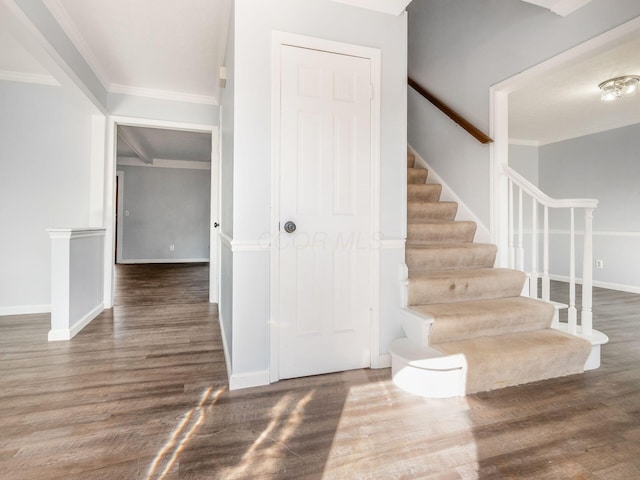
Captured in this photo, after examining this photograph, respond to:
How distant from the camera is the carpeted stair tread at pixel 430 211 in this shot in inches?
117

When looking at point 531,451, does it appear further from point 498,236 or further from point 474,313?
point 498,236

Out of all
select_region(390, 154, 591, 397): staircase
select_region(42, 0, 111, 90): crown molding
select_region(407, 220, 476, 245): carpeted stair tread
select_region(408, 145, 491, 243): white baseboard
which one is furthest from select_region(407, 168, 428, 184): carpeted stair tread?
select_region(42, 0, 111, 90): crown molding

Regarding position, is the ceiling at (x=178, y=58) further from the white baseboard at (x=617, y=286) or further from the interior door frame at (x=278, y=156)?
the white baseboard at (x=617, y=286)

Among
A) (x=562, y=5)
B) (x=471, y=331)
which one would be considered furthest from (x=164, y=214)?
(x=562, y=5)

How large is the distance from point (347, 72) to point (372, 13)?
420 mm

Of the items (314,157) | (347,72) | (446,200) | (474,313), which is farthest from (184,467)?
(446,200)

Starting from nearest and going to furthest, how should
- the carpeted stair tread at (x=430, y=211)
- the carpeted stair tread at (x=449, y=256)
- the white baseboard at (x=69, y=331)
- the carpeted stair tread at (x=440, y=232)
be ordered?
1. the carpeted stair tread at (x=449, y=256)
2. the white baseboard at (x=69, y=331)
3. the carpeted stair tread at (x=440, y=232)
4. the carpeted stair tread at (x=430, y=211)

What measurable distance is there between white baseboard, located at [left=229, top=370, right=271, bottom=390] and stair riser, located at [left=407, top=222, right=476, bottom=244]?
160 centimetres

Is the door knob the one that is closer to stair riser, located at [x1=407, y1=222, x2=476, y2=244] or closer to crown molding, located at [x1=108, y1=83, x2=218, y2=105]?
stair riser, located at [x1=407, y1=222, x2=476, y2=244]

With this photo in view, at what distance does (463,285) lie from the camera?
228 cm

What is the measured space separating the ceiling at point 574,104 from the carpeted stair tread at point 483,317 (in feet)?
5.53

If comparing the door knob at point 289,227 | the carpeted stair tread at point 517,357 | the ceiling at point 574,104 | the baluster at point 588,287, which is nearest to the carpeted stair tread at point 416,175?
the ceiling at point 574,104

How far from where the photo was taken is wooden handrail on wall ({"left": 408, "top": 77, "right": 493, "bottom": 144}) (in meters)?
2.70

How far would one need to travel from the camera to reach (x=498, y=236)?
2.71 meters
